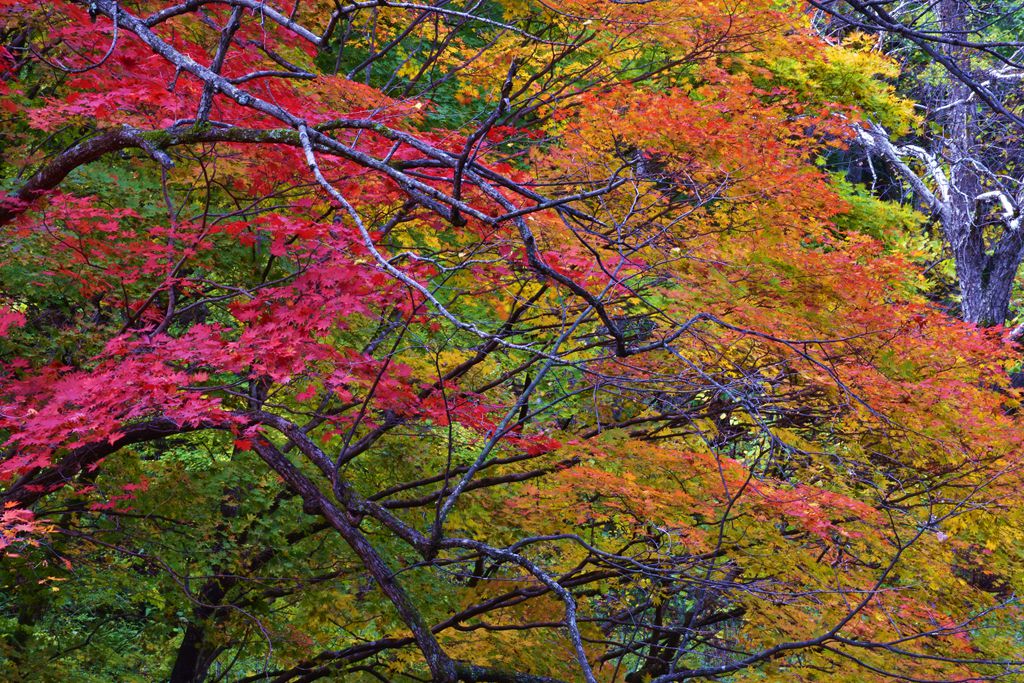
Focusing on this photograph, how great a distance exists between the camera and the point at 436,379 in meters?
6.98

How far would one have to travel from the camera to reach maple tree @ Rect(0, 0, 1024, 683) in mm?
5309

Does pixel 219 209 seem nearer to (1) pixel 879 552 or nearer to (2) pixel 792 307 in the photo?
(2) pixel 792 307

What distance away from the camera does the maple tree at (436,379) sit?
5309 mm

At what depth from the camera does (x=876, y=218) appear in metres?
12.3

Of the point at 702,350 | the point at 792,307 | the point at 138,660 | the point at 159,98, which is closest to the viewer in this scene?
the point at 159,98

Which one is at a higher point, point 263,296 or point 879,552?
point 263,296

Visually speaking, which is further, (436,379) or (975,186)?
(975,186)

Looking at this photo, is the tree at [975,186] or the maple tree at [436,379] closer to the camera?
the maple tree at [436,379]

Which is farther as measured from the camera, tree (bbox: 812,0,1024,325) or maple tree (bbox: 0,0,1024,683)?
tree (bbox: 812,0,1024,325)

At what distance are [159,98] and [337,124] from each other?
2.08 meters

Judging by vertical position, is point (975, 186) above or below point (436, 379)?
above

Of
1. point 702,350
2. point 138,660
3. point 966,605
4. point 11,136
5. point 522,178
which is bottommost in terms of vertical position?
point 138,660

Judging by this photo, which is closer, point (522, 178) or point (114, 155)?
point (522, 178)


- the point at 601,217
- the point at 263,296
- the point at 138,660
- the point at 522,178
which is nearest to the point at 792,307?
the point at 601,217
